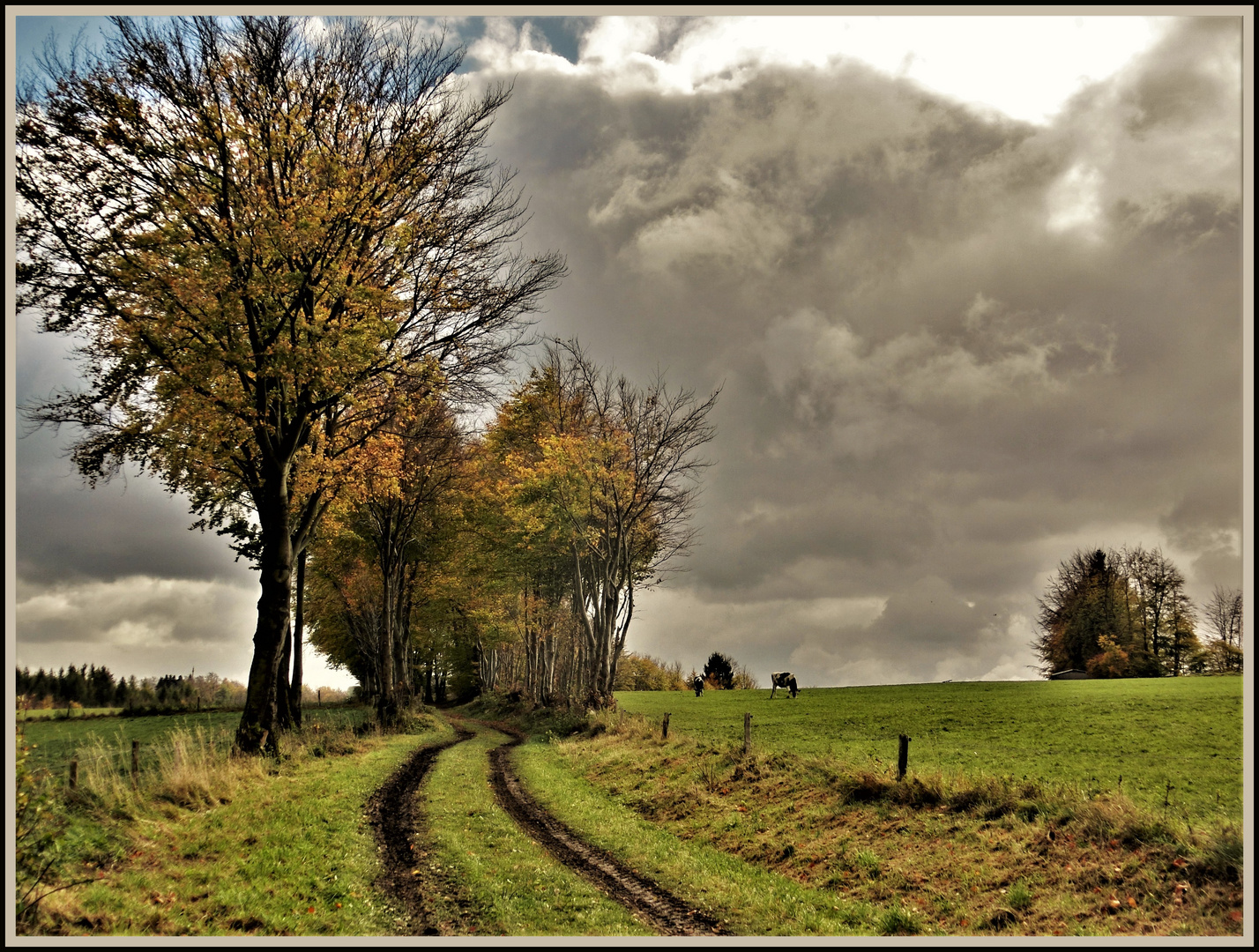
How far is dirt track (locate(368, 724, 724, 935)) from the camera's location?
10008 millimetres

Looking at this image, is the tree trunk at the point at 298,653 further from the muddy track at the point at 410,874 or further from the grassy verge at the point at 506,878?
the grassy verge at the point at 506,878

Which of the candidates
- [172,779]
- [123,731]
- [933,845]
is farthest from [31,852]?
[123,731]

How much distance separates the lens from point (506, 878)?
11523mm

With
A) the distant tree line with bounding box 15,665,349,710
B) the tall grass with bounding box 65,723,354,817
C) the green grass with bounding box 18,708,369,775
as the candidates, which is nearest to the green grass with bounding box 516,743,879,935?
the tall grass with bounding box 65,723,354,817

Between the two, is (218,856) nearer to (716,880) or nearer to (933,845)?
(716,880)

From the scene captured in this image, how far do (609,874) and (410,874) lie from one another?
3.29 m

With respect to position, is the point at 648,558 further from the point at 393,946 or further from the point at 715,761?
the point at 393,946

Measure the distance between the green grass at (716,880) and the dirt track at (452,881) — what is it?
39 cm

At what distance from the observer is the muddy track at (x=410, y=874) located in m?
9.67

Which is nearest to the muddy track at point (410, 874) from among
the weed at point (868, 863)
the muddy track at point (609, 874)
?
the muddy track at point (609, 874)

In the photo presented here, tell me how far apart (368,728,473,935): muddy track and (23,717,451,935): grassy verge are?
0.30m

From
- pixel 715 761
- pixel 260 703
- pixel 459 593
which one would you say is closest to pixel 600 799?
pixel 715 761

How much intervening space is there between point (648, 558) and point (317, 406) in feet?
78.7

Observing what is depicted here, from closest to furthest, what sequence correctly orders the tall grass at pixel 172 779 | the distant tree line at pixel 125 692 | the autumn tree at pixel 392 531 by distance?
the tall grass at pixel 172 779
the autumn tree at pixel 392 531
the distant tree line at pixel 125 692
